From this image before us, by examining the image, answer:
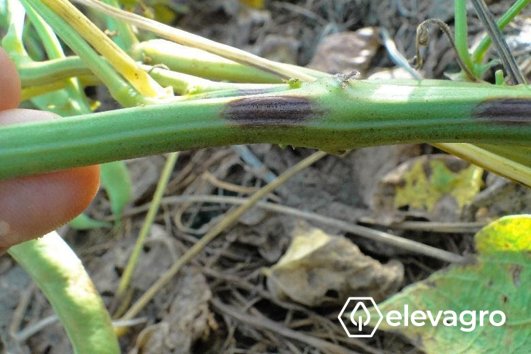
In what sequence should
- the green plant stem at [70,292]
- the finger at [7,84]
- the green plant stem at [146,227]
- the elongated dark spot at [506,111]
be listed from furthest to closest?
the green plant stem at [146,227] < the green plant stem at [70,292] < the finger at [7,84] < the elongated dark spot at [506,111]

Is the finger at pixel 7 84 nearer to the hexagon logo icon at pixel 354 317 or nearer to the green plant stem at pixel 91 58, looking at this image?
the green plant stem at pixel 91 58

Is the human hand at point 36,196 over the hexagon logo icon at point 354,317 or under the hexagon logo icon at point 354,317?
over

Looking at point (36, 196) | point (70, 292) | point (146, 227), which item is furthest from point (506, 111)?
point (146, 227)

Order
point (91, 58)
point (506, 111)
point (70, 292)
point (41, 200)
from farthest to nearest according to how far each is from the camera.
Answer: point (70, 292), point (91, 58), point (41, 200), point (506, 111)

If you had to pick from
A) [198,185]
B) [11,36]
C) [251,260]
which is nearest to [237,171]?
[198,185]

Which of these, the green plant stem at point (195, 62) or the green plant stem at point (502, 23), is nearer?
the green plant stem at point (502, 23)

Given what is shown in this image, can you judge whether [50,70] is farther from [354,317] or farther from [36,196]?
[354,317]

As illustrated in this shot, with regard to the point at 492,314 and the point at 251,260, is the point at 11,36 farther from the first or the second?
the point at 492,314

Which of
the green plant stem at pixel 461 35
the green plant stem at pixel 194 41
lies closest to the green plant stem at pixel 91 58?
the green plant stem at pixel 194 41
